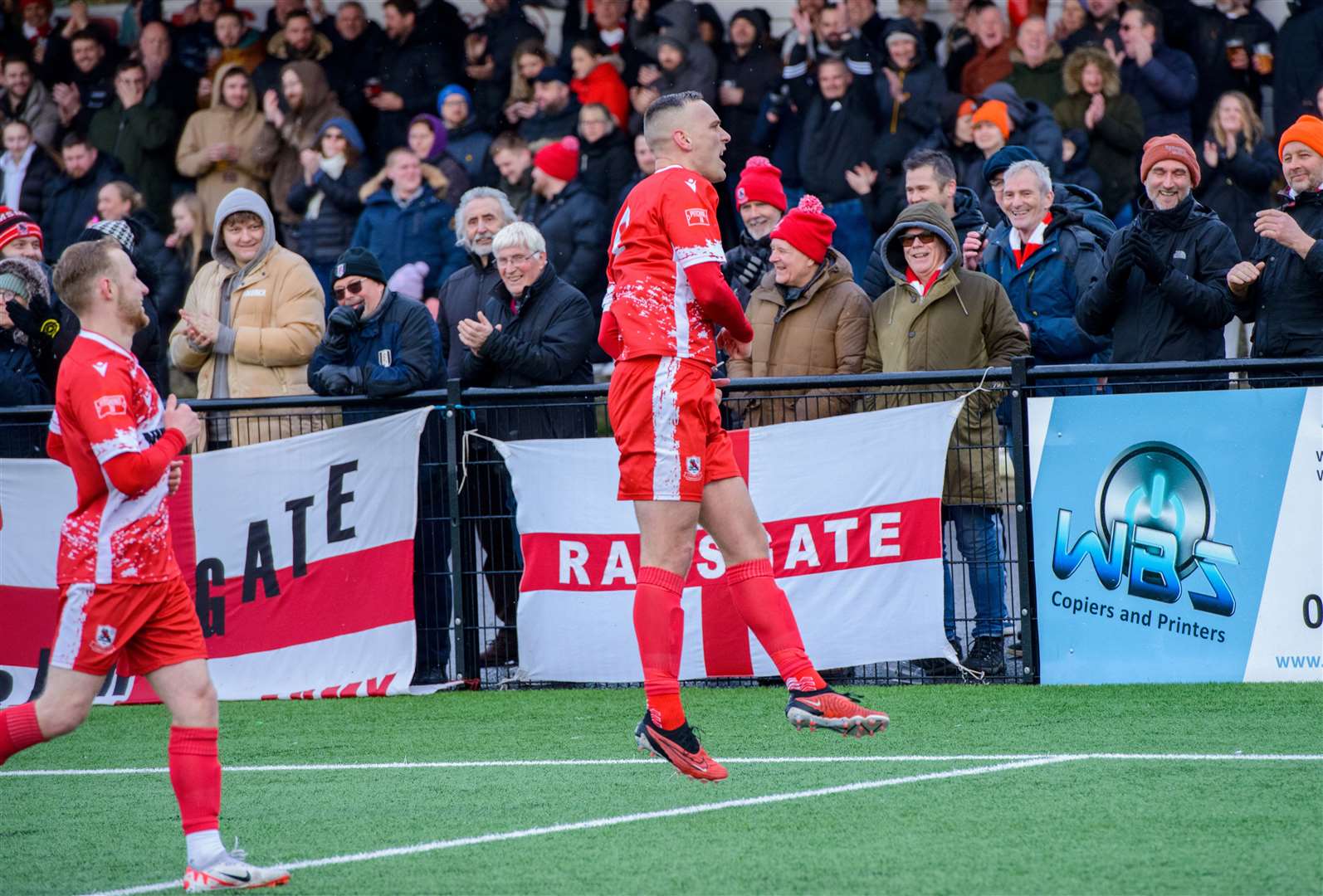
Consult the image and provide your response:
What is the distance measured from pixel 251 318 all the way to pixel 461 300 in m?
1.17

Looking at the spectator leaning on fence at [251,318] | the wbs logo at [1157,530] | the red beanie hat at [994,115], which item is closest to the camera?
the wbs logo at [1157,530]

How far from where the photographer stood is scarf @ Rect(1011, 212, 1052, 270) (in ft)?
32.6

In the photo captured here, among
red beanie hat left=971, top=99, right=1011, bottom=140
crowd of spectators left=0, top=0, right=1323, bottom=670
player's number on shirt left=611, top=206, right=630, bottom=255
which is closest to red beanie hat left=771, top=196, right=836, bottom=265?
crowd of spectators left=0, top=0, right=1323, bottom=670

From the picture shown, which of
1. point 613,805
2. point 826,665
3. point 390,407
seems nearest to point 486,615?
point 390,407

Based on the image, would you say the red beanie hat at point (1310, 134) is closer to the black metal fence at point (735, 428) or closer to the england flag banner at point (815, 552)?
the black metal fence at point (735, 428)

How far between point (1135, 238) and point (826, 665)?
100 inches

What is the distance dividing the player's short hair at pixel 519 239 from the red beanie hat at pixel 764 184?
1.14 m

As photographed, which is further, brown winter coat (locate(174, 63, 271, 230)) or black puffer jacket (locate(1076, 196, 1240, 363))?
brown winter coat (locate(174, 63, 271, 230))

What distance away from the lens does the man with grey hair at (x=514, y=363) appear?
31.1 ft

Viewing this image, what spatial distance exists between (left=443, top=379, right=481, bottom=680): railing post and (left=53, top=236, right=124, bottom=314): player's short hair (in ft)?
12.9

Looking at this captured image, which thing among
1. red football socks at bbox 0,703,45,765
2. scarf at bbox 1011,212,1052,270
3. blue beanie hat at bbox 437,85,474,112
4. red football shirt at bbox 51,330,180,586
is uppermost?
blue beanie hat at bbox 437,85,474,112

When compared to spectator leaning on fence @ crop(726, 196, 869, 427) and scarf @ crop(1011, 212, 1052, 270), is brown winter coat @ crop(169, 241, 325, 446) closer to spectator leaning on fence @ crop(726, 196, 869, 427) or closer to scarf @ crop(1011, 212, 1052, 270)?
spectator leaning on fence @ crop(726, 196, 869, 427)

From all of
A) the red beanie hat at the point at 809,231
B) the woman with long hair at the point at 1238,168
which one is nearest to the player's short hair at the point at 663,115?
the red beanie hat at the point at 809,231

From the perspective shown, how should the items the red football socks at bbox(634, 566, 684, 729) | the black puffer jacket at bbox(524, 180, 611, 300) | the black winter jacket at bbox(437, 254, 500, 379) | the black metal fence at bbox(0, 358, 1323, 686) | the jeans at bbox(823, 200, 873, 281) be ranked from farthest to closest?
1. the jeans at bbox(823, 200, 873, 281)
2. the black puffer jacket at bbox(524, 180, 611, 300)
3. the black winter jacket at bbox(437, 254, 500, 379)
4. the black metal fence at bbox(0, 358, 1323, 686)
5. the red football socks at bbox(634, 566, 684, 729)
